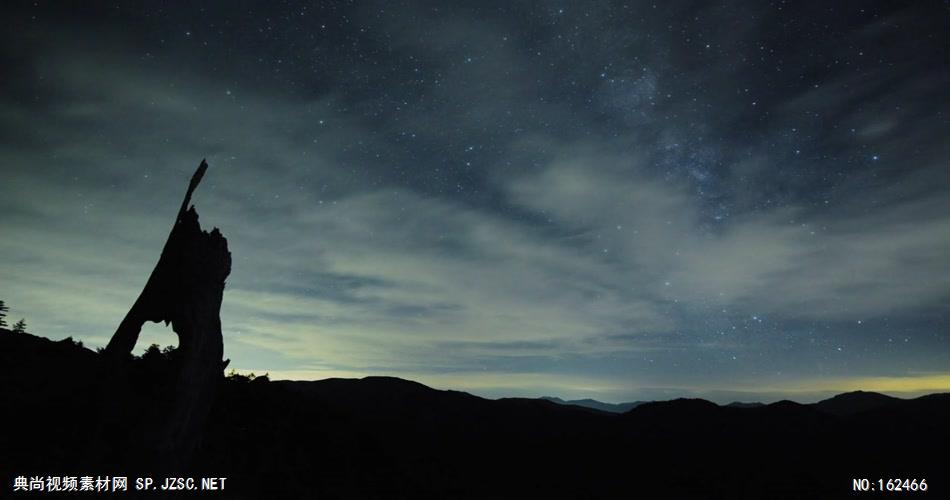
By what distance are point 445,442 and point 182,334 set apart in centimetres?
4651

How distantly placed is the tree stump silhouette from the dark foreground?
331mm

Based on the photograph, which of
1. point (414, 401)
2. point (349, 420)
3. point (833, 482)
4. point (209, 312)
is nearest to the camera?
point (209, 312)

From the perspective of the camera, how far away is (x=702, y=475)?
48250mm

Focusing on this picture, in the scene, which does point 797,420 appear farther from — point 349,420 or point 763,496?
point 349,420

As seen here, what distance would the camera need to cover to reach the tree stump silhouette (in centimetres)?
849

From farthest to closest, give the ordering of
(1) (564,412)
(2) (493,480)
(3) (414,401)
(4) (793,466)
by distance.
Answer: (1) (564,412) < (3) (414,401) < (4) (793,466) < (2) (493,480)

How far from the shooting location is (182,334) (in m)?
8.86

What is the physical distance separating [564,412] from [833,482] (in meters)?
37.9

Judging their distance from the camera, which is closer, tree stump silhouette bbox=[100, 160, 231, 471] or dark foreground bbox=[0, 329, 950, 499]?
tree stump silhouette bbox=[100, 160, 231, 471]

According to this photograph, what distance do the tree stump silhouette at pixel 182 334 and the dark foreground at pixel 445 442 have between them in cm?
33

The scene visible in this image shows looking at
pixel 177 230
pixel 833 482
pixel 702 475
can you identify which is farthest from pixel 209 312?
pixel 833 482

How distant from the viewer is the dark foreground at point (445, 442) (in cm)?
1388

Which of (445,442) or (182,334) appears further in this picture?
(445,442)

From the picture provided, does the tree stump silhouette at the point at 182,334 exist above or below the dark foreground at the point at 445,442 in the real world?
above
